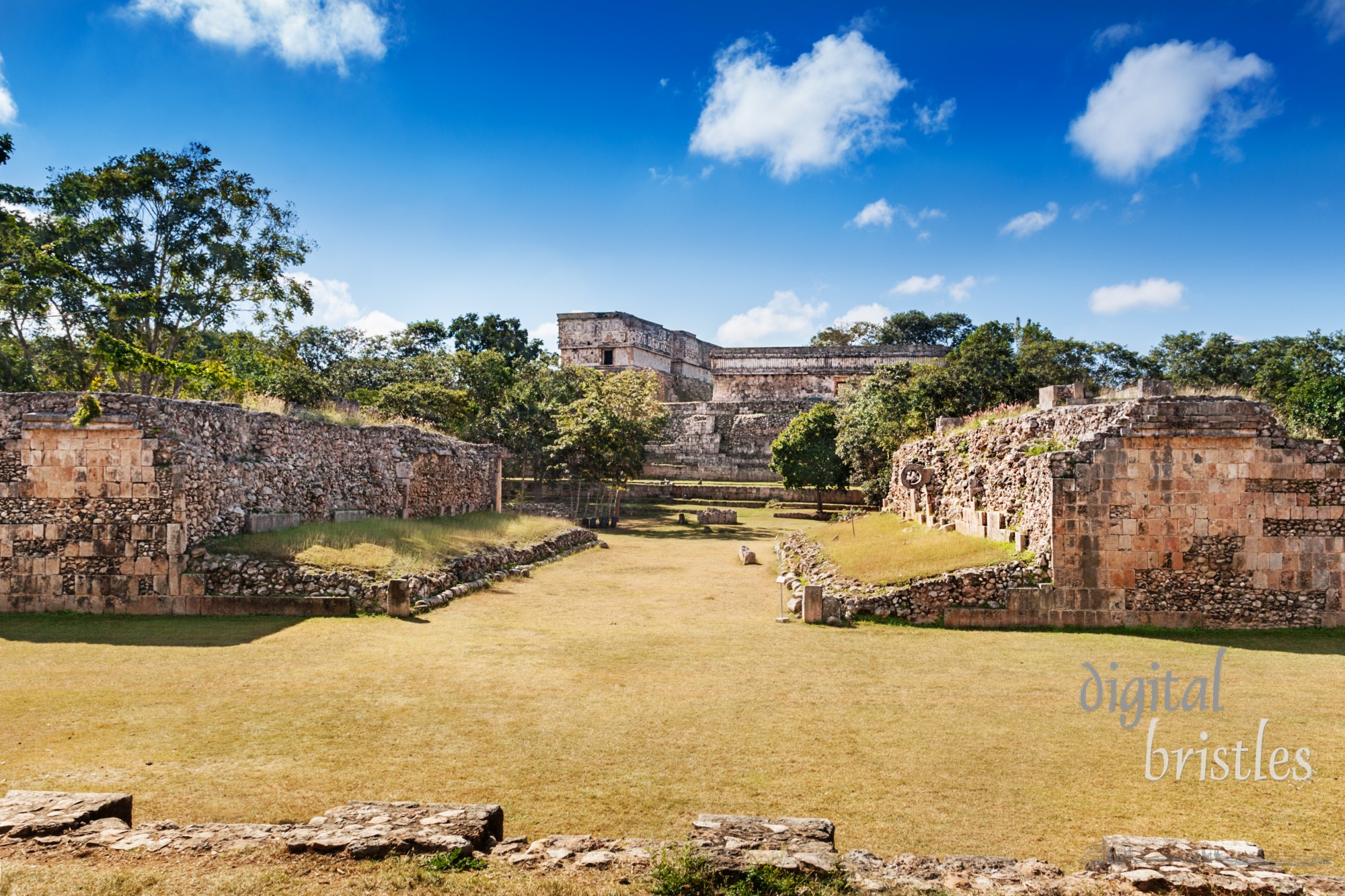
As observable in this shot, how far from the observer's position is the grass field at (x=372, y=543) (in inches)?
464

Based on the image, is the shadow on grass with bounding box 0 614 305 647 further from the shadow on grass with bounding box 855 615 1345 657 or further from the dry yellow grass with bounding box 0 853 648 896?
the shadow on grass with bounding box 855 615 1345 657

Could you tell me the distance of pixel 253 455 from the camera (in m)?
13.5

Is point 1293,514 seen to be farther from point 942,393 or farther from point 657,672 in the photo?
point 942,393

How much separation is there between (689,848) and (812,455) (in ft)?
87.5

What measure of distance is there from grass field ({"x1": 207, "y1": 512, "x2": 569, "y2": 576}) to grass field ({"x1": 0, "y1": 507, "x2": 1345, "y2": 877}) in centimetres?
129

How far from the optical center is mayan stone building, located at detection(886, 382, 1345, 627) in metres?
10.7

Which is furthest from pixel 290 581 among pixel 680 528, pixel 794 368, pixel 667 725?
pixel 794 368

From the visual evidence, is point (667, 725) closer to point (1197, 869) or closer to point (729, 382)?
point (1197, 869)

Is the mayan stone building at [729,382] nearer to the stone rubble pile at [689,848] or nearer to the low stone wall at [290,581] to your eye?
the low stone wall at [290,581]

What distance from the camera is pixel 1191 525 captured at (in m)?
10.9

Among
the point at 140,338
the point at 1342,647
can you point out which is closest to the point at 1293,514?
the point at 1342,647

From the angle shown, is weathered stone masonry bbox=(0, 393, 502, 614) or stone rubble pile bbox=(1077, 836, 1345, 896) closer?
stone rubble pile bbox=(1077, 836, 1345, 896)

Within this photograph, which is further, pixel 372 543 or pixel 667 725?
pixel 372 543

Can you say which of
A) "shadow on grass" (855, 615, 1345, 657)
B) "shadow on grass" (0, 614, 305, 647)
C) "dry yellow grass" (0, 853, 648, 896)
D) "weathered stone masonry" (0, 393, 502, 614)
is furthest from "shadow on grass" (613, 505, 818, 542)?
"dry yellow grass" (0, 853, 648, 896)
